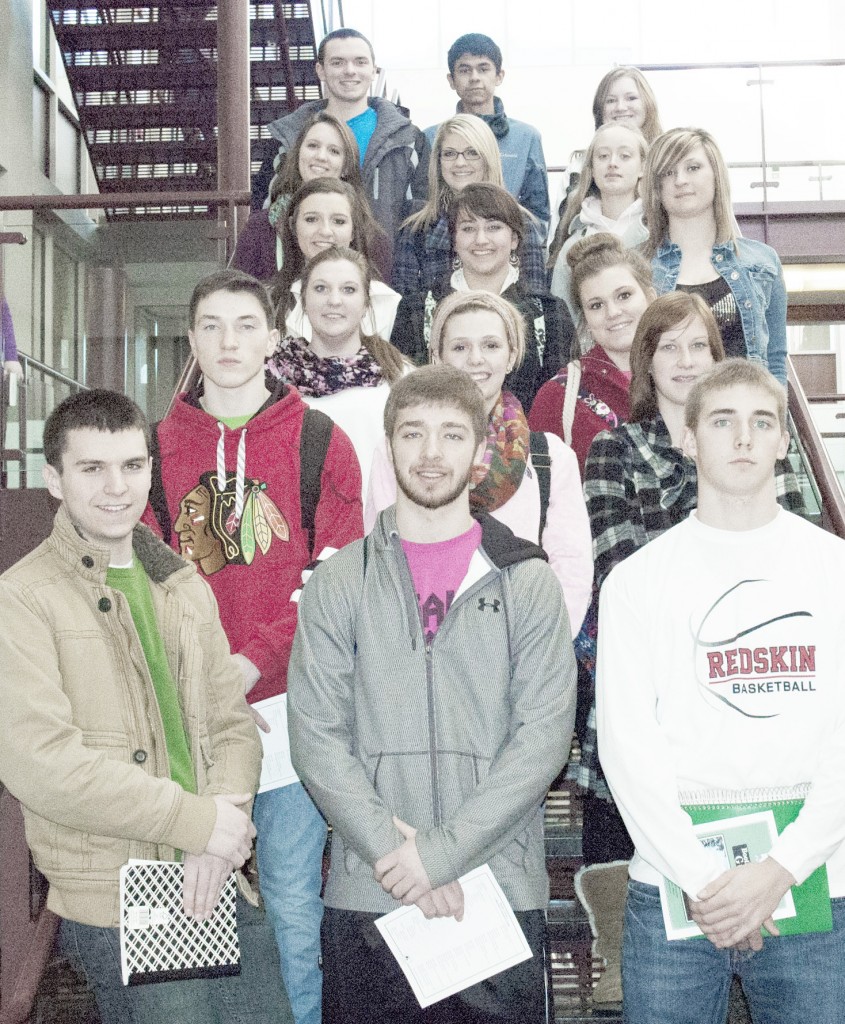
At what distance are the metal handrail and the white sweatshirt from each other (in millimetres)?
1408

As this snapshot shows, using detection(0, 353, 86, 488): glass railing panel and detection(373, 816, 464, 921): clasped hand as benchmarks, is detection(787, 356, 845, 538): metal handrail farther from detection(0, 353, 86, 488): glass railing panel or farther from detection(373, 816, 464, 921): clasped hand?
detection(0, 353, 86, 488): glass railing panel

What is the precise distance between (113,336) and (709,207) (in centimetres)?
282

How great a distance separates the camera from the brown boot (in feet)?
10.4

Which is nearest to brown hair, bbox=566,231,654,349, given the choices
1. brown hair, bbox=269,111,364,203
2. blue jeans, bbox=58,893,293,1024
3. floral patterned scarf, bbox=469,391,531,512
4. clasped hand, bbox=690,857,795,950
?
floral patterned scarf, bbox=469,391,531,512

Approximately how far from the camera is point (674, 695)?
107 inches

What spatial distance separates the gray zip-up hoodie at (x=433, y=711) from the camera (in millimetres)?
2633

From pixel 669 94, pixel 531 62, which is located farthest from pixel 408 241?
pixel 531 62

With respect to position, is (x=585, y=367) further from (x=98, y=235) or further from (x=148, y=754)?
(x=98, y=235)

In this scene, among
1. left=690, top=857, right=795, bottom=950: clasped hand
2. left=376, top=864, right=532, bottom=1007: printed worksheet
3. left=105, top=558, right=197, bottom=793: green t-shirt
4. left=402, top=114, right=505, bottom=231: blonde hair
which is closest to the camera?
left=690, top=857, right=795, bottom=950: clasped hand

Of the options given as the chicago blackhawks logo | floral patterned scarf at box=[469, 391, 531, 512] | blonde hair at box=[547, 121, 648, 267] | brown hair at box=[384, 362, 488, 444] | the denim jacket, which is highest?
blonde hair at box=[547, 121, 648, 267]

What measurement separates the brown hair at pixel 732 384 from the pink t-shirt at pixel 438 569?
1.86 feet

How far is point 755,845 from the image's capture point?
2576mm

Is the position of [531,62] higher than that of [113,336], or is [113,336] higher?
[531,62]

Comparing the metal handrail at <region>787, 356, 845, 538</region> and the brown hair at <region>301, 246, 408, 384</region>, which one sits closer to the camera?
the brown hair at <region>301, 246, 408, 384</region>
